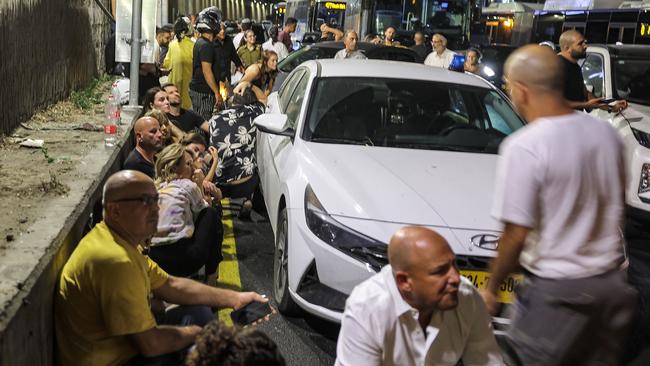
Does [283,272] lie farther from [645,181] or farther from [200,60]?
[200,60]

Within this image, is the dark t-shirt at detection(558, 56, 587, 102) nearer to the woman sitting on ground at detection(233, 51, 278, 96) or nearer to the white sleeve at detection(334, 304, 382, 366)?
the woman sitting on ground at detection(233, 51, 278, 96)

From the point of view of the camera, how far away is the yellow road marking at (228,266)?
574 centimetres

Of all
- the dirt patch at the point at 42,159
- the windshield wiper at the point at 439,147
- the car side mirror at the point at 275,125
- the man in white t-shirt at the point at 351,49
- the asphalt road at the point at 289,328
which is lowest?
Answer: the asphalt road at the point at 289,328

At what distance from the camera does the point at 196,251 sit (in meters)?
5.17

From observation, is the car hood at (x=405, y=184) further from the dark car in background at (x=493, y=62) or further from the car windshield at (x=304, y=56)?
the dark car in background at (x=493, y=62)

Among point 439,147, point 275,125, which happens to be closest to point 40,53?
point 275,125

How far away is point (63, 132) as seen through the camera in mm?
8359

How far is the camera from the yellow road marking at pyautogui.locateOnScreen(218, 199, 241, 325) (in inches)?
226

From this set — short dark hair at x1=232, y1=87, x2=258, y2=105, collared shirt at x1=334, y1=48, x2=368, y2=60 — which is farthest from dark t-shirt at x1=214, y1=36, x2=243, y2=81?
collared shirt at x1=334, y1=48, x2=368, y2=60

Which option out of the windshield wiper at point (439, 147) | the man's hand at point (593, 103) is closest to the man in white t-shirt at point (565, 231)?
the windshield wiper at point (439, 147)

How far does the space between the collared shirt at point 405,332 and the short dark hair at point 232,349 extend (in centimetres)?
50

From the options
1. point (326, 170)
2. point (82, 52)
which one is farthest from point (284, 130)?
point (82, 52)

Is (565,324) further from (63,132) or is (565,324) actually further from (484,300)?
(63,132)

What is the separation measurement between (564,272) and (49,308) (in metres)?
2.21
